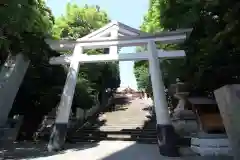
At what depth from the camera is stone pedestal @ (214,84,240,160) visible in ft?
18.1

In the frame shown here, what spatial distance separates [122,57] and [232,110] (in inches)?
342

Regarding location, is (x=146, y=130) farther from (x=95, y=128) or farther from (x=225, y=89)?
(x=225, y=89)

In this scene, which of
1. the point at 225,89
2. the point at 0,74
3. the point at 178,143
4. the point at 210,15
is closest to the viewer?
the point at 225,89

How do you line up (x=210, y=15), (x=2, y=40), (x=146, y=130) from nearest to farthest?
(x=2, y=40) < (x=210, y=15) < (x=146, y=130)

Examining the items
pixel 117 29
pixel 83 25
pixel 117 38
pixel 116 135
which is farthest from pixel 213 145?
pixel 83 25

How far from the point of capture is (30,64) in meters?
15.6

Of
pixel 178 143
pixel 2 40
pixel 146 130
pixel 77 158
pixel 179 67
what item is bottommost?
pixel 77 158

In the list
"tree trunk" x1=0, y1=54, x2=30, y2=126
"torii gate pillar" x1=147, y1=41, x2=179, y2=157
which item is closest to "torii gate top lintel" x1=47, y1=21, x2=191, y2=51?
"torii gate pillar" x1=147, y1=41, x2=179, y2=157

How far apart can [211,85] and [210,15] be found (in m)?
2.69

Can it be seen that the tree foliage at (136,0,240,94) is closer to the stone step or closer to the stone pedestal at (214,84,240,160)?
the stone pedestal at (214,84,240,160)

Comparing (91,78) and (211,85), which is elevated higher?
(91,78)

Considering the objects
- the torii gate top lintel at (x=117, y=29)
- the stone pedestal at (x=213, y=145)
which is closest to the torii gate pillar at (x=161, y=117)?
the stone pedestal at (x=213, y=145)

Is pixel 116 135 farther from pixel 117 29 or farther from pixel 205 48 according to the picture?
pixel 205 48

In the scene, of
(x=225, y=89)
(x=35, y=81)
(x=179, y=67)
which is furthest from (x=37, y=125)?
(x=225, y=89)
